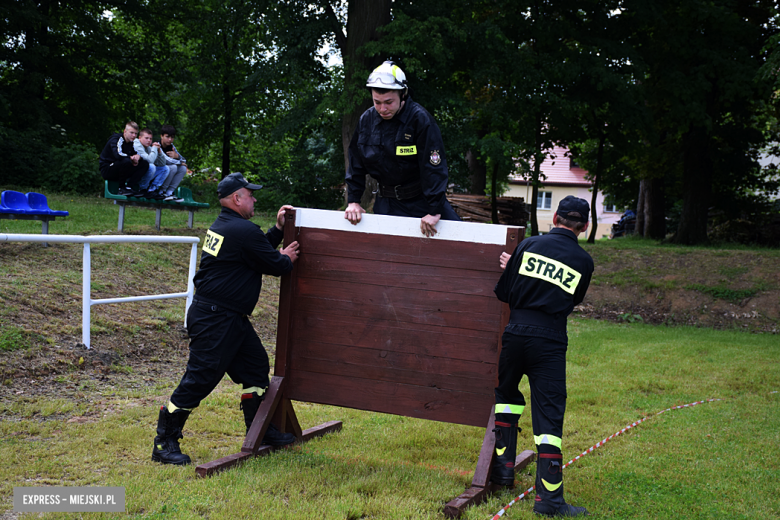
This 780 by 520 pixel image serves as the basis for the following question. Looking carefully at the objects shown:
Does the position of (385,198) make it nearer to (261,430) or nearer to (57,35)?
(261,430)

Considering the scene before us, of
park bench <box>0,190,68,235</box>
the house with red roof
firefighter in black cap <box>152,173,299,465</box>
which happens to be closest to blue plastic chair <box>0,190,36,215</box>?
park bench <box>0,190,68,235</box>

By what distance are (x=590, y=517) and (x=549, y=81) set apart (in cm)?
1660

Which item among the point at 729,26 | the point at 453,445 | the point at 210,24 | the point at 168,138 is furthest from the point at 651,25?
the point at 453,445

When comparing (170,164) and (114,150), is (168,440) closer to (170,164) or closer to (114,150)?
(114,150)

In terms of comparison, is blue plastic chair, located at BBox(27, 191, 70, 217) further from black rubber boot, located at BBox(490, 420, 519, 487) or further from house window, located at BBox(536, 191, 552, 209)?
house window, located at BBox(536, 191, 552, 209)

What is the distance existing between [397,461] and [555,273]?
73.4 inches

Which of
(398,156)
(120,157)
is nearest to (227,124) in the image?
(120,157)

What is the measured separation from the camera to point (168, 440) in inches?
176

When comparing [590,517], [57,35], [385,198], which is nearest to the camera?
[590,517]

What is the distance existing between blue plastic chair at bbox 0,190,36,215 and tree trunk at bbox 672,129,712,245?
57.7 ft

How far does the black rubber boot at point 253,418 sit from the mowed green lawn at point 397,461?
0.46 feet

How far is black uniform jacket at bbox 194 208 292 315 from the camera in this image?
4.52 metres

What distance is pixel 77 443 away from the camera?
462 cm

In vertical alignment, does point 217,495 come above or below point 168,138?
below
